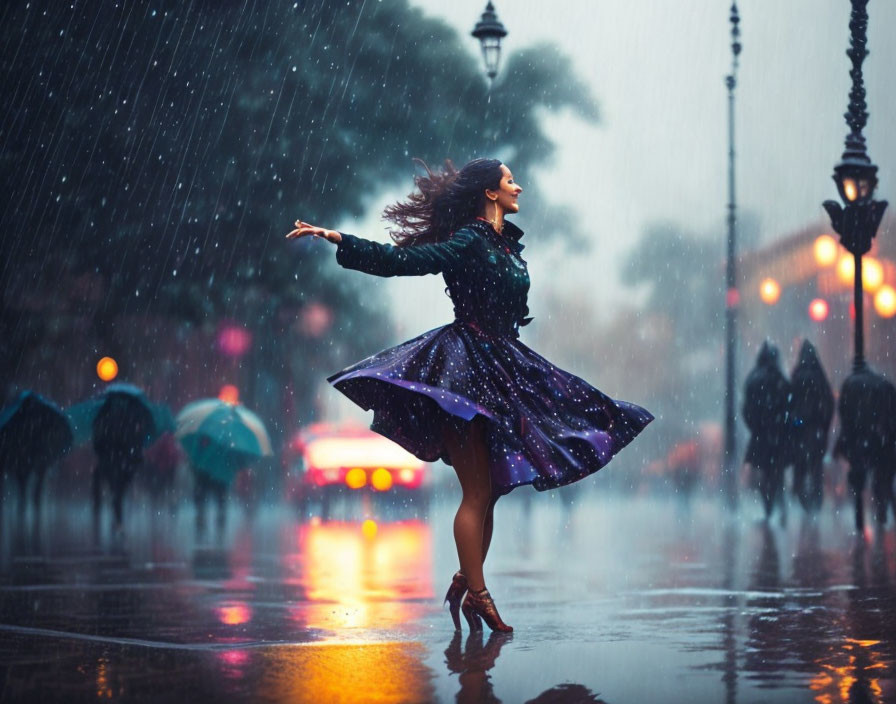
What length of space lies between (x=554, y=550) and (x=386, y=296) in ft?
92.5

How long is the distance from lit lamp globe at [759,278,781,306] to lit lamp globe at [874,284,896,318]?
3.46 metres

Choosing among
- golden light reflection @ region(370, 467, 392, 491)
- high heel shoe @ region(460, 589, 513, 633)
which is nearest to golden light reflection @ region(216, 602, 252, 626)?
high heel shoe @ region(460, 589, 513, 633)

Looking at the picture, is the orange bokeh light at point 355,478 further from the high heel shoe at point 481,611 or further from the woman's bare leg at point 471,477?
the high heel shoe at point 481,611

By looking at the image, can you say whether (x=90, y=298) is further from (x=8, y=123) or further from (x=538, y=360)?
(x=538, y=360)

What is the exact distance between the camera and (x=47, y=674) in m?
6.07

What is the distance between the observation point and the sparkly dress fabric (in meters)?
7.46

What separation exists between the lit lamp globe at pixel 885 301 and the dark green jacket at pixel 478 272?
180 feet

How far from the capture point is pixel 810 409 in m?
22.0

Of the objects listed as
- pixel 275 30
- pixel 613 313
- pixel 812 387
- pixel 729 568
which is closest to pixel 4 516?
Answer: pixel 275 30

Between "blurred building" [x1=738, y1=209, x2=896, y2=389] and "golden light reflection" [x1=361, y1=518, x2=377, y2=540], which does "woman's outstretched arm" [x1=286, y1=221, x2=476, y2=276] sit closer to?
"golden light reflection" [x1=361, y1=518, x2=377, y2=540]

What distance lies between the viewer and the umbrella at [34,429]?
2447cm

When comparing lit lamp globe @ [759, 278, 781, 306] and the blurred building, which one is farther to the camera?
the blurred building

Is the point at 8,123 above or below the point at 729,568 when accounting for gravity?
above

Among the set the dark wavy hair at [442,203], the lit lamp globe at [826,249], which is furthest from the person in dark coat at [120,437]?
the lit lamp globe at [826,249]
